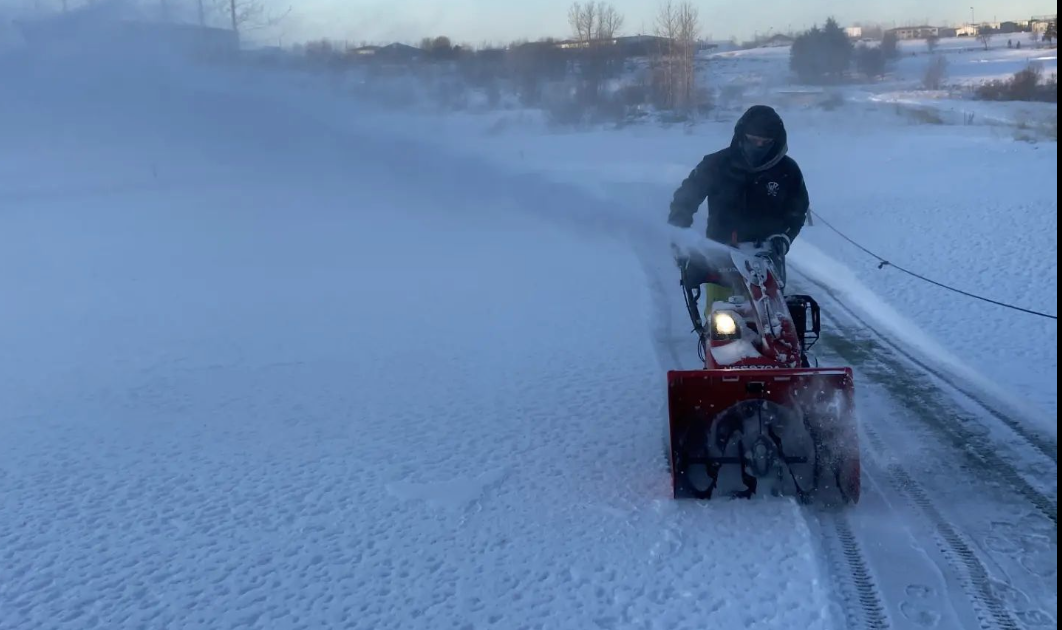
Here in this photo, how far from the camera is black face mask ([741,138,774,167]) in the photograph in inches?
259

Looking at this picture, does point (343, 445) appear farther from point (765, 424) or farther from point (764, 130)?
point (764, 130)

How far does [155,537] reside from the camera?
5.75 metres

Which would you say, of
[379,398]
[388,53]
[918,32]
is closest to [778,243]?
[379,398]

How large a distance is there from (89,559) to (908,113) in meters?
39.2

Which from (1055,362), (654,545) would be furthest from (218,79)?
(1055,362)

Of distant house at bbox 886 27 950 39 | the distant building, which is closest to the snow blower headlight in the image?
the distant building

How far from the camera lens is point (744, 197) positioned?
6.95 m

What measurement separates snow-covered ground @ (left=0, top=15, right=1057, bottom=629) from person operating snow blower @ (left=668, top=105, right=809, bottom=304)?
1404 mm

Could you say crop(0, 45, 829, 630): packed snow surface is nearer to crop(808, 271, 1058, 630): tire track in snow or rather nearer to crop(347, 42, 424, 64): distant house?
crop(808, 271, 1058, 630): tire track in snow

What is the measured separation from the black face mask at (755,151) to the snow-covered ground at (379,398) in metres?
1.85

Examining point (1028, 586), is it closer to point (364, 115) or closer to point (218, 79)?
point (218, 79)

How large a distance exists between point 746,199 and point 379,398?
3771mm

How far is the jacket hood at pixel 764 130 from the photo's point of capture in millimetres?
6477

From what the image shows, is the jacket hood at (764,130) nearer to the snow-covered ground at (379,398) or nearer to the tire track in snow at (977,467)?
the snow-covered ground at (379,398)
